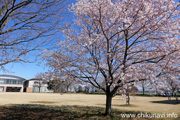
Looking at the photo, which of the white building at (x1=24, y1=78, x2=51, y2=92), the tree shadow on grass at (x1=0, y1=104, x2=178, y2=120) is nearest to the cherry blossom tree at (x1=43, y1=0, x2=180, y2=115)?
the tree shadow on grass at (x1=0, y1=104, x2=178, y2=120)

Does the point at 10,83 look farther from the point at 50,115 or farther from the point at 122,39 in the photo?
the point at 122,39

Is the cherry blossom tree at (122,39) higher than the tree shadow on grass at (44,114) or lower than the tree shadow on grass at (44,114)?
higher

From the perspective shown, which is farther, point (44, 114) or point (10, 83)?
point (10, 83)

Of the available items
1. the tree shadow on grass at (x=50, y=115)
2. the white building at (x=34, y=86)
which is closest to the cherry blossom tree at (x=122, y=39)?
the tree shadow on grass at (x=50, y=115)

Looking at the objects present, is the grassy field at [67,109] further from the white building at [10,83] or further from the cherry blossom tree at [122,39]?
the white building at [10,83]

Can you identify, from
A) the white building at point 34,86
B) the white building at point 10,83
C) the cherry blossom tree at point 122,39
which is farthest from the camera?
the white building at point 34,86

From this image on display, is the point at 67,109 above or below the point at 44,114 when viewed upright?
below

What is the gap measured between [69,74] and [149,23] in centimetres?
518

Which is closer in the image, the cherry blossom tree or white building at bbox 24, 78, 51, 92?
the cherry blossom tree

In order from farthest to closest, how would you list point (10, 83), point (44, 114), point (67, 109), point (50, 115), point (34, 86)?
point (34, 86) < point (10, 83) < point (67, 109) < point (44, 114) < point (50, 115)

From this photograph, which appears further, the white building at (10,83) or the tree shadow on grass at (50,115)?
the white building at (10,83)

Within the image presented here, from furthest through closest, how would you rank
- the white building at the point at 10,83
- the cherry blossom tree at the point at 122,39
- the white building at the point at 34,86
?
the white building at the point at 34,86, the white building at the point at 10,83, the cherry blossom tree at the point at 122,39

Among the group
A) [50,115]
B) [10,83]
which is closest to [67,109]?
[50,115]

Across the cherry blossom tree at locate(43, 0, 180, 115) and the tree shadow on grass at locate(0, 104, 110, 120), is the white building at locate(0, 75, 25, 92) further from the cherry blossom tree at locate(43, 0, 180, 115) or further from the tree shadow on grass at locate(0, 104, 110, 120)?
the cherry blossom tree at locate(43, 0, 180, 115)
